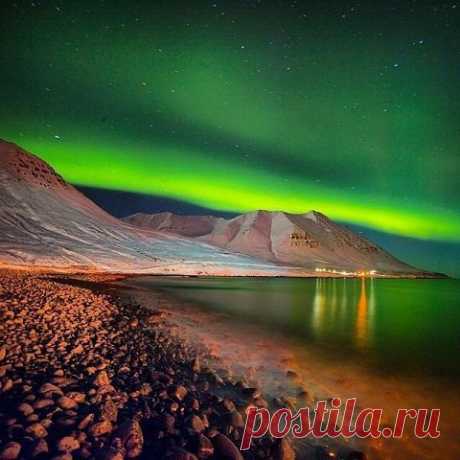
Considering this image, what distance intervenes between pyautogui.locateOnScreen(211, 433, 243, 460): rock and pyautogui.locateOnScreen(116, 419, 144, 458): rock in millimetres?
1139

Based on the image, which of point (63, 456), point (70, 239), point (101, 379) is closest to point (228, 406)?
point (101, 379)

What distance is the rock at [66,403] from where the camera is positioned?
5864 millimetres

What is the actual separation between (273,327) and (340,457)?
48.2 feet

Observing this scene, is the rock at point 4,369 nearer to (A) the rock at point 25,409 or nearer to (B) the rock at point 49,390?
(B) the rock at point 49,390

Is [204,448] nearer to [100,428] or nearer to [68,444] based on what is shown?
[100,428]

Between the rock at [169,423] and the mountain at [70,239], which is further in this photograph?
the mountain at [70,239]

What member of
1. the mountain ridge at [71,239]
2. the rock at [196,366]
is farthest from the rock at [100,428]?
the mountain ridge at [71,239]

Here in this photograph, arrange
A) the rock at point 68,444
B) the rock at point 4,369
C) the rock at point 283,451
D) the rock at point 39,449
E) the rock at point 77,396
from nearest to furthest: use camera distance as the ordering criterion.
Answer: the rock at point 39,449 < the rock at point 68,444 < the rock at point 283,451 < the rock at point 77,396 < the rock at point 4,369

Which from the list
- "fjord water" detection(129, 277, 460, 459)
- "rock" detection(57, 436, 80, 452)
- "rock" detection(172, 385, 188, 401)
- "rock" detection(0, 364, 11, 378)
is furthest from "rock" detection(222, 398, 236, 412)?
"rock" detection(0, 364, 11, 378)

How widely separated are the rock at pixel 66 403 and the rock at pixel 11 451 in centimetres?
116

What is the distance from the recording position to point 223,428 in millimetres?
6215

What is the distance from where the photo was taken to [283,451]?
5.75m

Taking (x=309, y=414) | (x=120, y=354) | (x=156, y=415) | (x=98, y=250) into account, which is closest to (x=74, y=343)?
(x=120, y=354)

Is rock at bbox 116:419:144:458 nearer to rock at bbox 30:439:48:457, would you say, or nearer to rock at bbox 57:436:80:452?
rock at bbox 57:436:80:452
